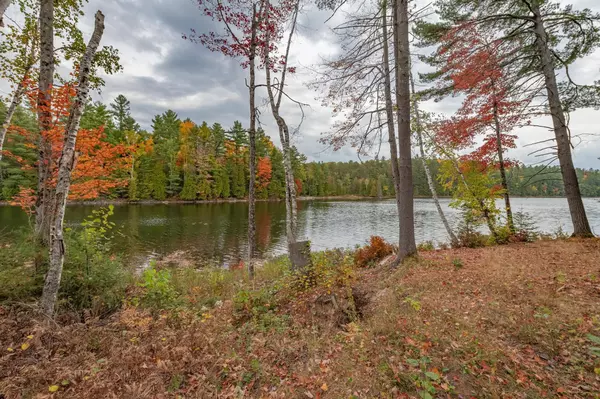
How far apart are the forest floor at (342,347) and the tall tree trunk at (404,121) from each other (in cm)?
180

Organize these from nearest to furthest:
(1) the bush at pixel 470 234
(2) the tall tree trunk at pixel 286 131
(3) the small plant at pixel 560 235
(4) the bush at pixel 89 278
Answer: (4) the bush at pixel 89 278
(2) the tall tree trunk at pixel 286 131
(3) the small plant at pixel 560 235
(1) the bush at pixel 470 234

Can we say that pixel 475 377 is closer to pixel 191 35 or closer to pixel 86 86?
pixel 86 86

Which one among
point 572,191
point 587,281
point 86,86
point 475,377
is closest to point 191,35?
point 86,86

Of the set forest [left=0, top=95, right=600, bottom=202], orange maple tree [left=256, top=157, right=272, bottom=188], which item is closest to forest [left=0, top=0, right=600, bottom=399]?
forest [left=0, top=95, right=600, bottom=202]

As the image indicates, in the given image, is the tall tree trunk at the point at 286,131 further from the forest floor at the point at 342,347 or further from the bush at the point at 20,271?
the bush at the point at 20,271

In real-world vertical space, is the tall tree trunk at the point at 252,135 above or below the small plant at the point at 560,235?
above

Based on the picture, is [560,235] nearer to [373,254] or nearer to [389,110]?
[373,254]

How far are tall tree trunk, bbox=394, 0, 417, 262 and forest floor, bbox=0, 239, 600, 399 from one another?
180 centimetres

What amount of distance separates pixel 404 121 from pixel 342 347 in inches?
205

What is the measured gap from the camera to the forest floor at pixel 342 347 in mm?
2498

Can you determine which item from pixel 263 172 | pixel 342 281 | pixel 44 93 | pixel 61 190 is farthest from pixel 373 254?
pixel 263 172

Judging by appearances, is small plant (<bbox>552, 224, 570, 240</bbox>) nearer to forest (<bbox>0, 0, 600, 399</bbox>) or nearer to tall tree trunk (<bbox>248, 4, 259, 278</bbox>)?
forest (<bbox>0, 0, 600, 399</bbox>)

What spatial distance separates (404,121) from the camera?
612 centimetres

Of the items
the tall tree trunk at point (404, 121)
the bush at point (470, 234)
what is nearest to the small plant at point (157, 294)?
the tall tree trunk at point (404, 121)
